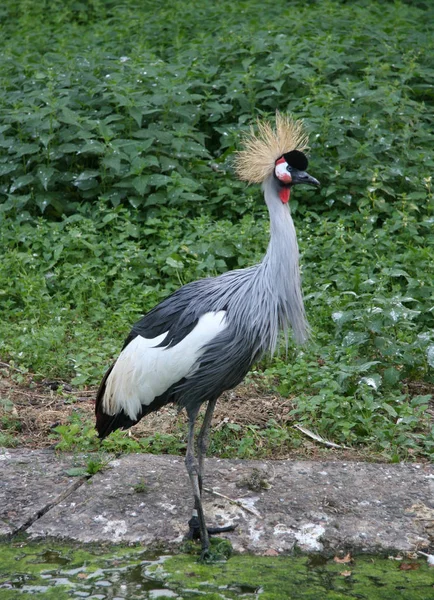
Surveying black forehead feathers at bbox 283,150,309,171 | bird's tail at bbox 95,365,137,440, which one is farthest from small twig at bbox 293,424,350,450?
black forehead feathers at bbox 283,150,309,171

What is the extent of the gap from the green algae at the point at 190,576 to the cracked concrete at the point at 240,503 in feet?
0.27

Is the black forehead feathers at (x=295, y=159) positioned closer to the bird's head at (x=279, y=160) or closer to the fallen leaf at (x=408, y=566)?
the bird's head at (x=279, y=160)

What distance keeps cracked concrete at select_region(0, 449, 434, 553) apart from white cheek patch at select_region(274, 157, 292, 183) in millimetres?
1369

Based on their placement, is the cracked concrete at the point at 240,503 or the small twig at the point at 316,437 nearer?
the cracked concrete at the point at 240,503

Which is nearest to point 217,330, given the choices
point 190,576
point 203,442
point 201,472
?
point 203,442

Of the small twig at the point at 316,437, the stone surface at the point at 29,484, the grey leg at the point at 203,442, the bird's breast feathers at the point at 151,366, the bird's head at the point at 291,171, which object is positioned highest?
the bird's head at the point at 291,171

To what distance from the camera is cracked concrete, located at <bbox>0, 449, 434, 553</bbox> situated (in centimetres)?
380

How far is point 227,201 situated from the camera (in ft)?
22.7

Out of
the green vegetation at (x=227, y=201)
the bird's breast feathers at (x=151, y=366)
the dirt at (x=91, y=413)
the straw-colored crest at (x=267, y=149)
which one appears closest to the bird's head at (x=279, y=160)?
the straw-colored crest at (x=267, y=149)

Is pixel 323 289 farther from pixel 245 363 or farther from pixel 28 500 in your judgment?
pixel 28 500

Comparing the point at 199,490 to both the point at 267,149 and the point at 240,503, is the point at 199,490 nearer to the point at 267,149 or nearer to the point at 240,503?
the point at 240,503

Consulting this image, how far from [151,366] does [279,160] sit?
1124mm

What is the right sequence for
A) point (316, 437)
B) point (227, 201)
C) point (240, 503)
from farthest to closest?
point (227, 201), point (316, 437), point (240, 503)

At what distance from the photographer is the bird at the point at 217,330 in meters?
3.92
